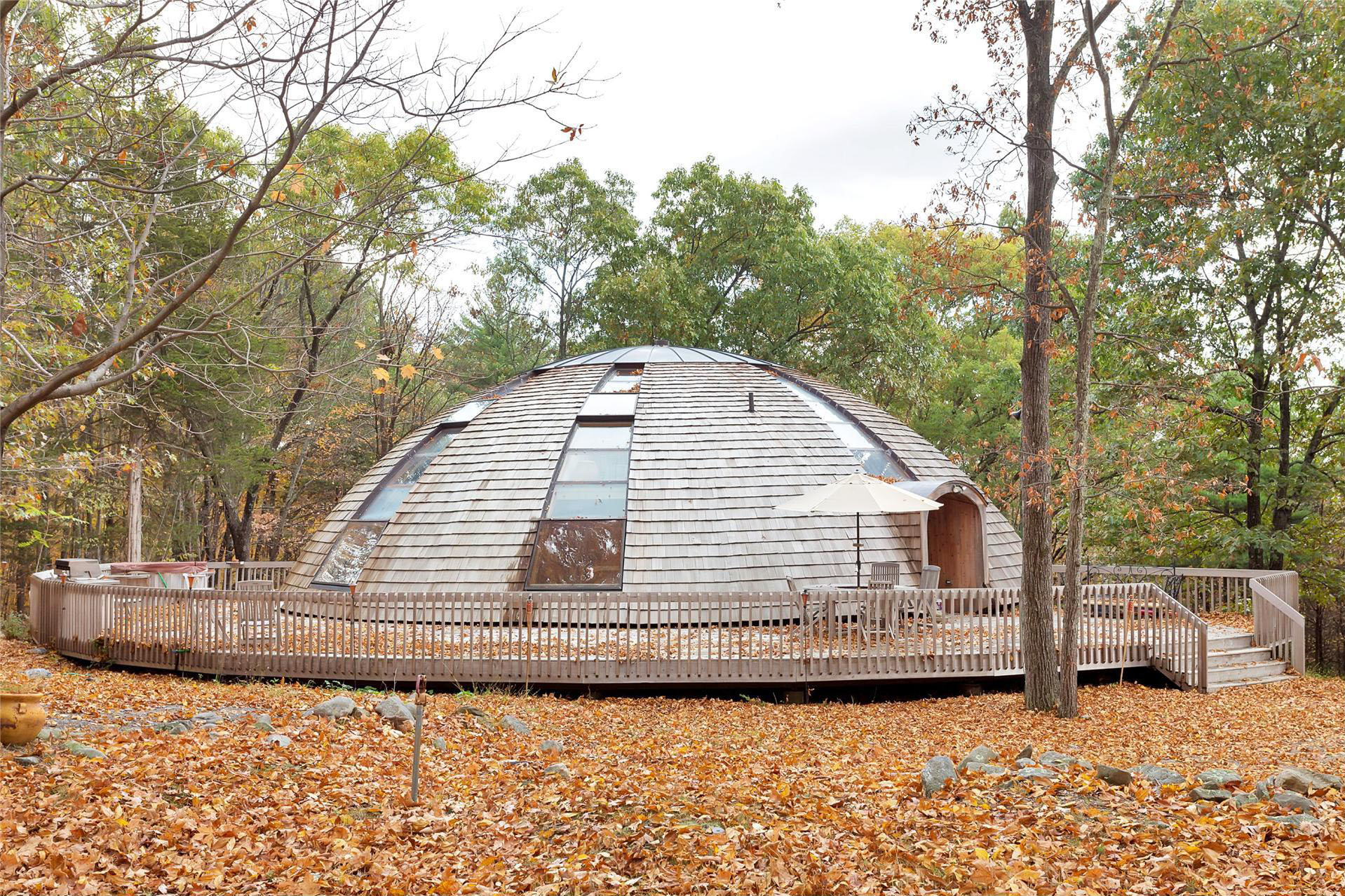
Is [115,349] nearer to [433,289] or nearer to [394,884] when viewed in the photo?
[394,884]

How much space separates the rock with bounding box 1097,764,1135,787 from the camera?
551 centimetres

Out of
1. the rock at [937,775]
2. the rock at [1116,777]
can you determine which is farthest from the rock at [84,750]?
the rock at [1116,777]

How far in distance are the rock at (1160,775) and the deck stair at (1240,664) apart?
285 inches

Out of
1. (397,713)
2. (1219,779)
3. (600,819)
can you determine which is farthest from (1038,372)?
(397,713)

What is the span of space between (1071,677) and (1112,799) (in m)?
5.13

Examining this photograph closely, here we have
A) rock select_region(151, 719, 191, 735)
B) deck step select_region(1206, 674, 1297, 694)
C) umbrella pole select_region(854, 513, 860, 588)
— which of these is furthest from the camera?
umbrella pole select_region(854, 513, 860, 588)

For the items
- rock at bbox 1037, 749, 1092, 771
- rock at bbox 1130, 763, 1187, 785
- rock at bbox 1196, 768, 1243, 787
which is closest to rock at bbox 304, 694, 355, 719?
rock at bbox 1037, 749, 1092, 771

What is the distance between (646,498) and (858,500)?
3408 millimetres

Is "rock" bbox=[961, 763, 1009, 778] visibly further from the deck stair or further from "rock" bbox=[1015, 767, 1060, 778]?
the deck stair

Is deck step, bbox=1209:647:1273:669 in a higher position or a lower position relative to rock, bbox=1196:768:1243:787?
lower

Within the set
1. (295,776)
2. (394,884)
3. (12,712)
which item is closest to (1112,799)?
(394,884)

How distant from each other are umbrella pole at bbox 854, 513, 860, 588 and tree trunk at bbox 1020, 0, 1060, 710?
2.75 m

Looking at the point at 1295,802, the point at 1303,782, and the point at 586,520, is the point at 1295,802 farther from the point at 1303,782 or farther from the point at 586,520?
the point at 586,520

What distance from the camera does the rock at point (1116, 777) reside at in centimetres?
551
